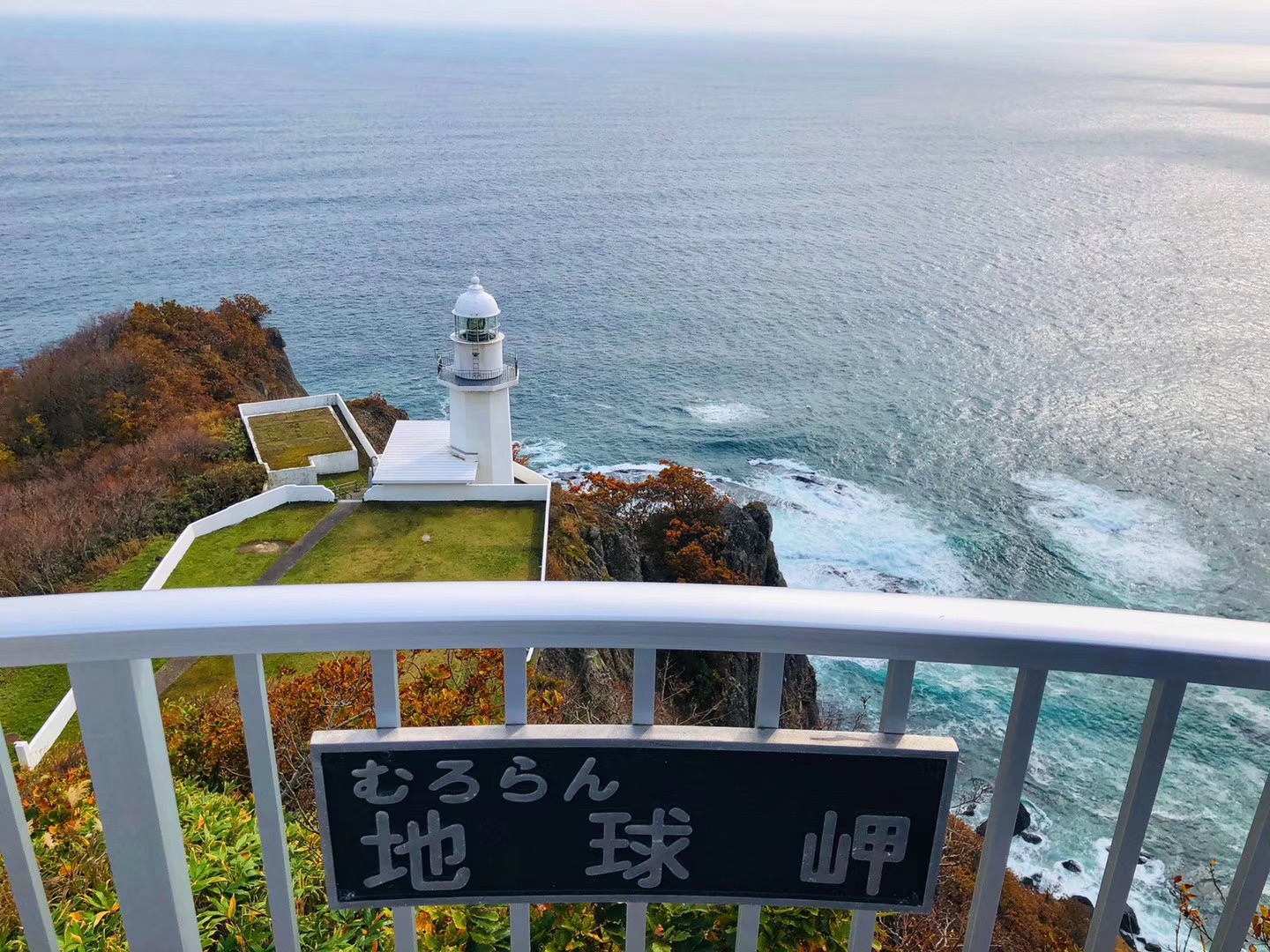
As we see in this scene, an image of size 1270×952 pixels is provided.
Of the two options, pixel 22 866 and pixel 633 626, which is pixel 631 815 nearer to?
pixel 633 626

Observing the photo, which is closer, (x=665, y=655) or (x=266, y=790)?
(x=266, y=790)

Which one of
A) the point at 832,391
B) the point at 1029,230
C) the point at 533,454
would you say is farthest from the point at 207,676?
the point at 1029,230

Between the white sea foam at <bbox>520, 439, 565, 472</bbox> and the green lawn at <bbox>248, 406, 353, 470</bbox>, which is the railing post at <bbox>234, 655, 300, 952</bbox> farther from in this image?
the white sea foam at <bbox>520, 439, 565, 472</bbox>

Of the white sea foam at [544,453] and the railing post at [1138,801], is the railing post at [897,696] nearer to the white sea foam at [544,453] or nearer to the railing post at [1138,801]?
the railing post at [1138,801]

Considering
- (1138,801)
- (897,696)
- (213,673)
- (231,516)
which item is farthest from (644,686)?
(231,516)

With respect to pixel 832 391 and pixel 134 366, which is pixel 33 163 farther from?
pixel 832 391
